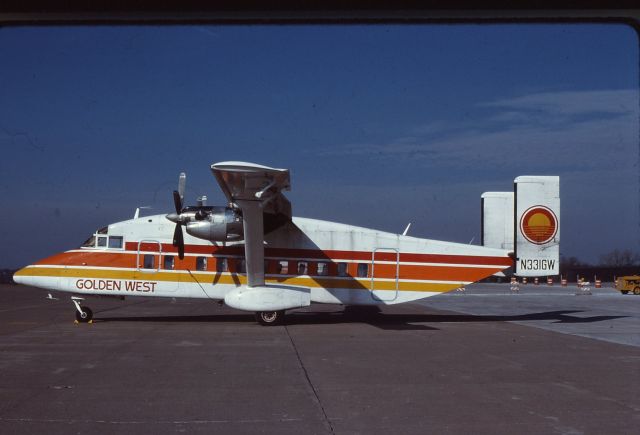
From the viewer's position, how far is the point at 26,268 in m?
18.5

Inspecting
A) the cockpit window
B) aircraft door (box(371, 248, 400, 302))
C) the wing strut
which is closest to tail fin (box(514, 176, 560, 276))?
aircraft door (box(371, 248, 400, 302))

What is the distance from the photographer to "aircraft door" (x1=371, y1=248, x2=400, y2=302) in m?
18.8

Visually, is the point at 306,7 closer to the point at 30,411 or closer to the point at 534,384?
the point at 30,411

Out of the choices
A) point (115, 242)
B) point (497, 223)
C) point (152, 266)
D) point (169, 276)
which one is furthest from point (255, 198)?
point (497, 223)

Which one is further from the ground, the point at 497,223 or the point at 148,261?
the point at 497,223

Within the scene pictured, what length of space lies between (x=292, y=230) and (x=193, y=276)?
3274 millimetres

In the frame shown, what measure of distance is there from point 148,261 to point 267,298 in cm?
406

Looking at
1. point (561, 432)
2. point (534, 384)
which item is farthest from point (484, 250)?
point (561, 432)

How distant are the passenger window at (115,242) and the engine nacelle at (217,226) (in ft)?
8.14

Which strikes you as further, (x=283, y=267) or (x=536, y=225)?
(x=536, y=225)

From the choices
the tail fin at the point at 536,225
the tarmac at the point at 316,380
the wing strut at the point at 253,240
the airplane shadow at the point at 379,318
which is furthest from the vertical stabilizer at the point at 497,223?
the wing strut at the point at 253,240

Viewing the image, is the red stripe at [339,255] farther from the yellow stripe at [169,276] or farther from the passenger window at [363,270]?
the yellow stripe at [169,276]

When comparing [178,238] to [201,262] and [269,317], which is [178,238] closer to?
[201,262]

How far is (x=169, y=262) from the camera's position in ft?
60.6
